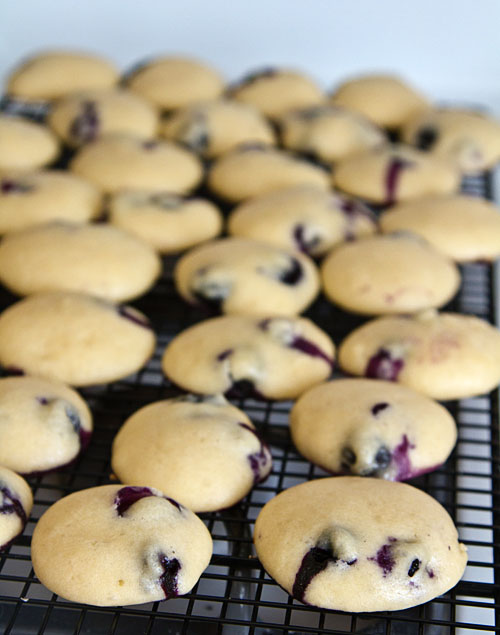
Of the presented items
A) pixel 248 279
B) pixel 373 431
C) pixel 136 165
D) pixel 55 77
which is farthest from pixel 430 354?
pixel 55 77

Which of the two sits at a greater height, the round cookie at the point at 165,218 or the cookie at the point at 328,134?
the cookie at the point at 328,134

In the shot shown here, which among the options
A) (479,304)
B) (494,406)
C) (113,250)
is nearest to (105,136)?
(113,250)

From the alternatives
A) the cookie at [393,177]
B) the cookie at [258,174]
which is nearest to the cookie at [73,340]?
the cookie at [258,174]

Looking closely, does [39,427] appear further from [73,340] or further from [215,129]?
[215,129]

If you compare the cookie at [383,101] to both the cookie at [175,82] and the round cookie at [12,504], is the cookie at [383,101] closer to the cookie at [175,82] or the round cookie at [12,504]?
the cookie at [175,82]

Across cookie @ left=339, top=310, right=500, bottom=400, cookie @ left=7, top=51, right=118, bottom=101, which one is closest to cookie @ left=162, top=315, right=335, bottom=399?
cookie @ left=339, top=310, right=500, bottom=400
